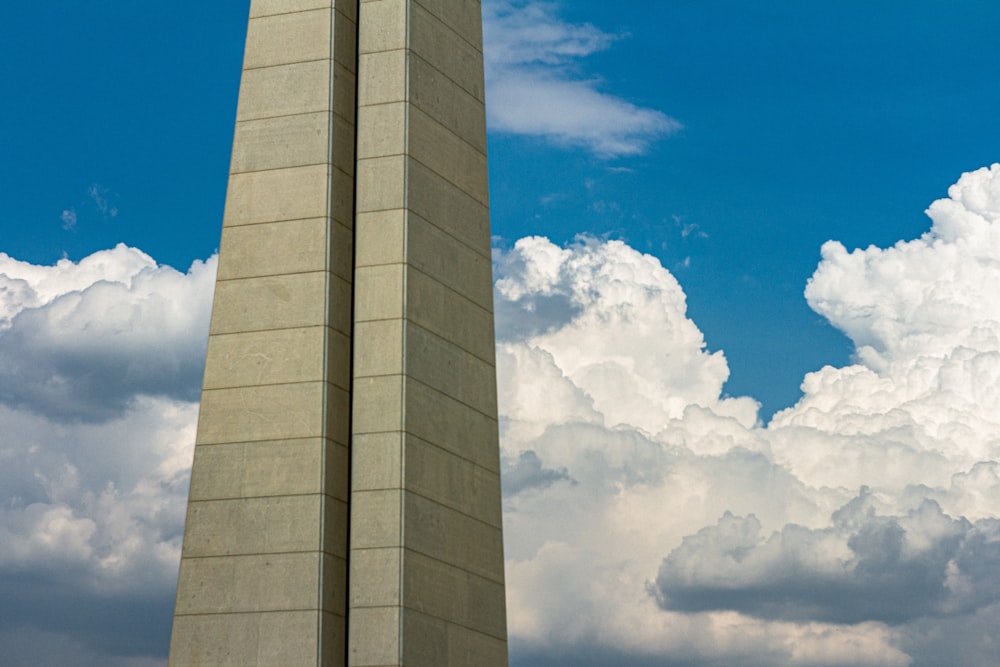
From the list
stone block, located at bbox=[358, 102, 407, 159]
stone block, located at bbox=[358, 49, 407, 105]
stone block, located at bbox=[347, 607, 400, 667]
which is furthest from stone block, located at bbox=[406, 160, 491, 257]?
stone block, located at bbox=[347, 607, 400, 667]

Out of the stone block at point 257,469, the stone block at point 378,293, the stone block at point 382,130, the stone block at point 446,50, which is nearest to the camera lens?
the stone block at point 257,469

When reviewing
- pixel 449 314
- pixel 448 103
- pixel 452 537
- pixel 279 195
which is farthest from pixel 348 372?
pixel 448 103

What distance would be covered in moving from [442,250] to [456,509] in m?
7.09

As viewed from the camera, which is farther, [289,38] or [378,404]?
[289,38]

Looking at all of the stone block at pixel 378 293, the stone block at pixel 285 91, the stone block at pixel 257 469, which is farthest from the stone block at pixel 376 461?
the stone block at pixel 285 91

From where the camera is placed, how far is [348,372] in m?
39.8

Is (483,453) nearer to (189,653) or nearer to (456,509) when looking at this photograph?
(456,509)

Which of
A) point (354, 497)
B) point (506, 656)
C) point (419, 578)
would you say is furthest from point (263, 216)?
point (506, 656)

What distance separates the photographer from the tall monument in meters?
37.7

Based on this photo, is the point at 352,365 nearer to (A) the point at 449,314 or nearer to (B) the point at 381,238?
(A) the point at 449,314

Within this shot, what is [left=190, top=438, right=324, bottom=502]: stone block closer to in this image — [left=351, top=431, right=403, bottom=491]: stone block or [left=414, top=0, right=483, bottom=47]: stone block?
[left=351, top=431, right=403, bottom=491]: stone block

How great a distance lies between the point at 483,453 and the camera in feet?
137

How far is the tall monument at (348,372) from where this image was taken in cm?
3769

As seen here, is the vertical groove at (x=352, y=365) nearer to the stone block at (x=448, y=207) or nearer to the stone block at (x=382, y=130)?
the stone block at (x=382, y=130)
